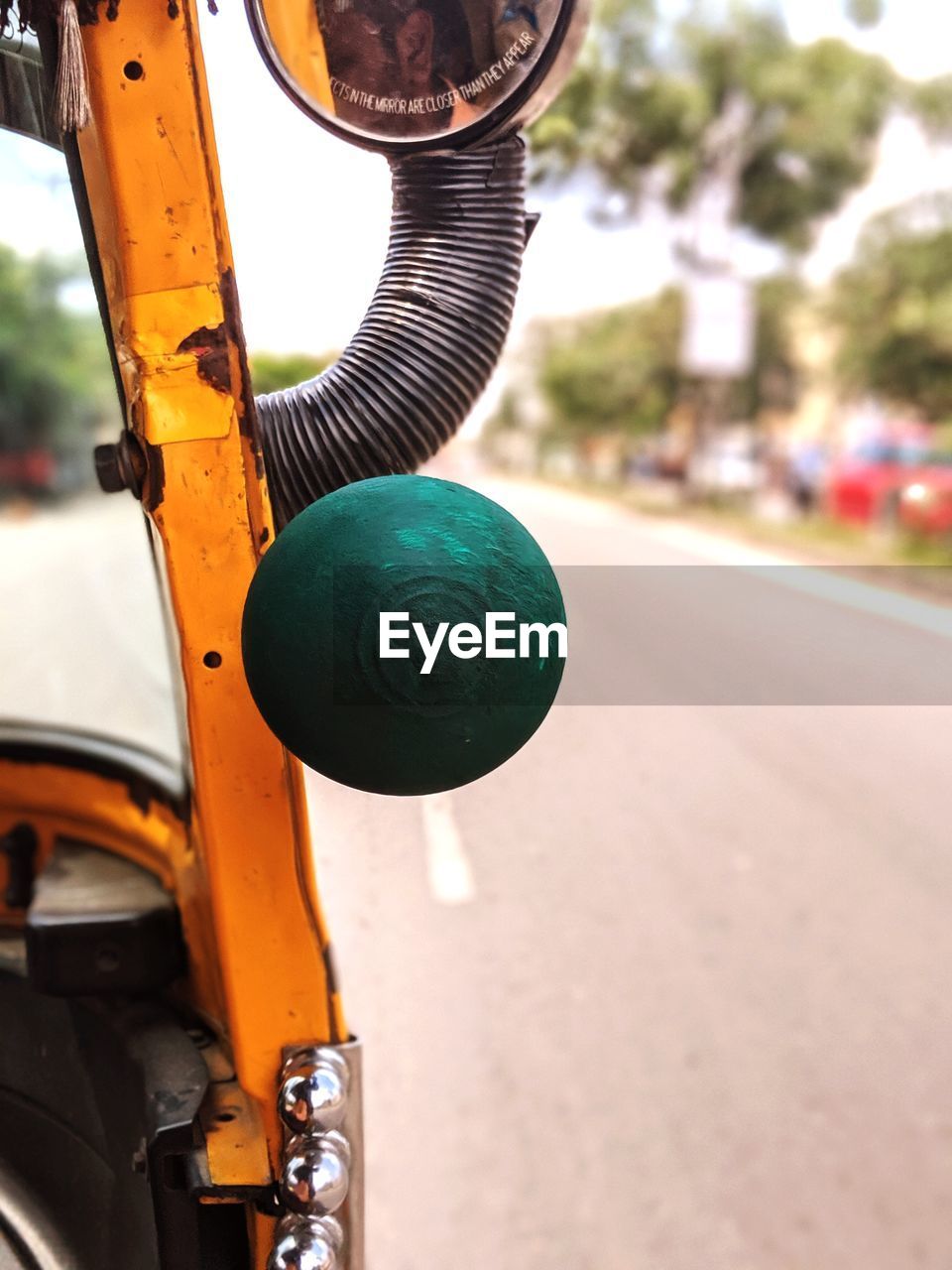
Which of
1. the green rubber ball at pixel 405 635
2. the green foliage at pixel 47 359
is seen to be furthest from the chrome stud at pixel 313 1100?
the green foliage at pixel 47 359

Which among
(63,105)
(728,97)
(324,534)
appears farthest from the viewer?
(728,97)

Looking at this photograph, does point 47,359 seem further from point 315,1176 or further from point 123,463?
point 315,1176

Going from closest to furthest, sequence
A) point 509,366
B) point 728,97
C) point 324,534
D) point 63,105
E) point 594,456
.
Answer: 1. point 324,534
2. point 63,105
3. point 509,366
4. point 728,97
5. point 594,456

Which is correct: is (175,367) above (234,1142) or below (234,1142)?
above

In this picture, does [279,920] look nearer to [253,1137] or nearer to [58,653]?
[253,1137]

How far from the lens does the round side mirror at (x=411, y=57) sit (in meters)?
0.97

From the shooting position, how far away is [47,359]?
25.5 feet

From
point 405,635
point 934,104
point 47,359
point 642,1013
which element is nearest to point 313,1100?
point 405,635

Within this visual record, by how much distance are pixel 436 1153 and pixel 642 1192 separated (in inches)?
17.5

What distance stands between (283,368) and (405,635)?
0.52 metres

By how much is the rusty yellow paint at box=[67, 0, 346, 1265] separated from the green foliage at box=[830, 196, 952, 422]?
13883 millimetres

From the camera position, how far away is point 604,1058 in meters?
2.85

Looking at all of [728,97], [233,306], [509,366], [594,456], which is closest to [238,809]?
[233,306]

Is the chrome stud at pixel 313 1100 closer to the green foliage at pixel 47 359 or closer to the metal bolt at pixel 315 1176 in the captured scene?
the metal bolt at pixel 315 1176
